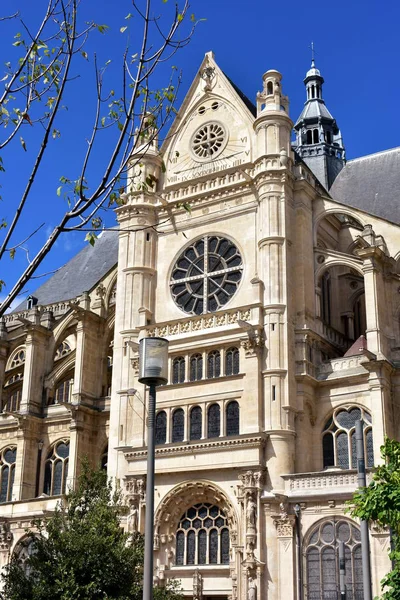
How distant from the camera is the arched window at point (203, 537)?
29.7 metres

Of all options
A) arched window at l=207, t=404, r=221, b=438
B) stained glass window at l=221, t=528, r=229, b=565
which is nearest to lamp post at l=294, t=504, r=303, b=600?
stained glass window at l=221, t=528, r=229, b=565

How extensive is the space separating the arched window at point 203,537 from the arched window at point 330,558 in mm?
3526

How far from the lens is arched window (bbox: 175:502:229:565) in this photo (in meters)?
29.7

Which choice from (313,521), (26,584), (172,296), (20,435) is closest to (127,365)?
(172,296)

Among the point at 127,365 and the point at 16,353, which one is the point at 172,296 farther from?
the point at 16,353

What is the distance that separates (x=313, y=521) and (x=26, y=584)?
33.1ft

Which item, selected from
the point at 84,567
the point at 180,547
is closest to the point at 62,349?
the point at 180,547

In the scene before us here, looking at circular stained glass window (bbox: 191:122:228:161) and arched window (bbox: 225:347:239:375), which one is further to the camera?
circular stained glass window (bbox: 191:122:228:161)

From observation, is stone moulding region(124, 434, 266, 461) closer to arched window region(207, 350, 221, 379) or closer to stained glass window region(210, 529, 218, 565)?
arched window region(207, 350, 221, 379)

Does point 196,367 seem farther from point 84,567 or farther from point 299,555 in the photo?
point 84,567

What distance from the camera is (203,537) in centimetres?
3027

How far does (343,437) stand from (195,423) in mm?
5507

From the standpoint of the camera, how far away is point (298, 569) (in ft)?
89.3

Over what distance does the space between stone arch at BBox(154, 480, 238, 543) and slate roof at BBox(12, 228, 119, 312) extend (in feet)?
59.4
